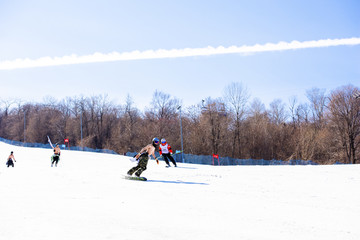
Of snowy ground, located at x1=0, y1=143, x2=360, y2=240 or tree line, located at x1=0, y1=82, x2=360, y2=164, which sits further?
tree line, located at x1=0, y1=82, x2=360, y2=164

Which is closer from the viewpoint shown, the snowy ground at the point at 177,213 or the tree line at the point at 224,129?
the snowy ground at the point at 177,213

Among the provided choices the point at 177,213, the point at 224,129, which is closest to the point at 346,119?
the point at 224,129

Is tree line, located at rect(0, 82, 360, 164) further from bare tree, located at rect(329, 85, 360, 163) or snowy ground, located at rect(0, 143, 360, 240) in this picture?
snowy ground, located at rect(0, 143, 360, 240)

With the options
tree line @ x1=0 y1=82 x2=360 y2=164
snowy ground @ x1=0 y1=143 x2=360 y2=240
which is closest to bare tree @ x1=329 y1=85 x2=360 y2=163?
tree line @ x1=0 y1=82 x2=360 y2=164

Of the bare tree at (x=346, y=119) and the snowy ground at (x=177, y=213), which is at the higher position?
the bare tree at (x=346, y=119)

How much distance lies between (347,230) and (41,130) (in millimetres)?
94816

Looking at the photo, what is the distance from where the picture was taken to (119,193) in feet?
26.2

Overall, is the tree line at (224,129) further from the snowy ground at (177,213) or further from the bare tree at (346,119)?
the snowy ground at (177,213)

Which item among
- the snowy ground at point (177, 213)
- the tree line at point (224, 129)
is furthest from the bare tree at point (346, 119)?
the snowy ground at point (177, 213)

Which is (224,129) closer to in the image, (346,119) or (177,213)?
(346,119)

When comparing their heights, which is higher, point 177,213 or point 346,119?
point 346,119

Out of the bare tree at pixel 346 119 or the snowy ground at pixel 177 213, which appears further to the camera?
the bare tree at pixel 346 119

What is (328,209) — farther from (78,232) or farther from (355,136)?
(355,136)

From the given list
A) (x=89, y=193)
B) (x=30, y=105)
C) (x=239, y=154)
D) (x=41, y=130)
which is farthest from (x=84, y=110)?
(x=89, y=193)
